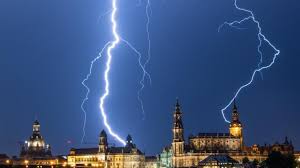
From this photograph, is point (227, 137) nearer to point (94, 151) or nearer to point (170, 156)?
point (170, 156)

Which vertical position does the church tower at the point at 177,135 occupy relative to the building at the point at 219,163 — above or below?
above

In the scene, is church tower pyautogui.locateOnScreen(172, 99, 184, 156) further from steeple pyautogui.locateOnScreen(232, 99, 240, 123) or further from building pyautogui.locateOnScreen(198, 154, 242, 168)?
building pyautogui.locateOnScreen(198, 154, 242, 168)

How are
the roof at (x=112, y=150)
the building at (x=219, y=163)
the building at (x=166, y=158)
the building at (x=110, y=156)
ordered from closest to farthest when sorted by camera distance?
the building at (x=219, y=163), the building at (x=166, y=158), the building at (x=110, y=156), the roof at (x=112, y=150)

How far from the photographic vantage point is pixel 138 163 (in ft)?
636

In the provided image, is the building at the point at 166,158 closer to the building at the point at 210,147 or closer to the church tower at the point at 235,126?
the building at the point at 210,147

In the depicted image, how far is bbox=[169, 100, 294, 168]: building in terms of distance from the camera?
167250 millimetres

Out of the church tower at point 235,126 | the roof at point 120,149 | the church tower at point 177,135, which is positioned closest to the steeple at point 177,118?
the church tower at point 177,135

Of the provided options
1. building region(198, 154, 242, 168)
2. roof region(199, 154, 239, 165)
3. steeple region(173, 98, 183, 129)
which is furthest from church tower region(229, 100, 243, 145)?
building region(198, 154, 242, 168)

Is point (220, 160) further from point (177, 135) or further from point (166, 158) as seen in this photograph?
point (166, 158)

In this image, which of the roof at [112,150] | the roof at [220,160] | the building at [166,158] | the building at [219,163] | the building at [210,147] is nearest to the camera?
the building at [219,163]

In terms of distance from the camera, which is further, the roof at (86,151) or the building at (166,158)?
the roof at (86,151)

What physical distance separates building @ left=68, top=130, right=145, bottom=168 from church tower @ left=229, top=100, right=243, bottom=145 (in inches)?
1123

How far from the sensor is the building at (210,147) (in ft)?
549

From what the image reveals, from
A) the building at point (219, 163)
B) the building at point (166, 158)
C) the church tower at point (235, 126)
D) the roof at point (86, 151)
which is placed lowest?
the building at point (219, 163)
